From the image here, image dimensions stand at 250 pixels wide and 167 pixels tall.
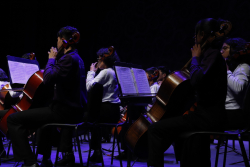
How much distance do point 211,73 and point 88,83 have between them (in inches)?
88.4

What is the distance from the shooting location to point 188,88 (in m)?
2.10

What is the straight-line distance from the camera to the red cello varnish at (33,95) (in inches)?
99.5

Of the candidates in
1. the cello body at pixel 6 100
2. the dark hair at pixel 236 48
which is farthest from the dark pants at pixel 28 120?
the dark hair at pixel 236 48

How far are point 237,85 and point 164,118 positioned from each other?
3.43 feet

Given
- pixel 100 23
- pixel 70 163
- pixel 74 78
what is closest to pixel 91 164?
pixel 70 163

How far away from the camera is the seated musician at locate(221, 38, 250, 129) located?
2689 mm

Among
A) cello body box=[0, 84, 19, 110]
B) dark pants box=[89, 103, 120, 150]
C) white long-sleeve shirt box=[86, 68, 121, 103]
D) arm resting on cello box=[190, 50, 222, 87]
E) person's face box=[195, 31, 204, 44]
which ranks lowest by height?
dark pants box=[89, 103, 120, 150]

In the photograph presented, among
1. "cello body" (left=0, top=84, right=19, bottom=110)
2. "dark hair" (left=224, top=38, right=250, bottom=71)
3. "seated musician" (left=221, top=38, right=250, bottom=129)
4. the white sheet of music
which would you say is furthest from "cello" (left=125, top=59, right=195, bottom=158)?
"cello body" (left=0, top=84, right=19, bottom=110)

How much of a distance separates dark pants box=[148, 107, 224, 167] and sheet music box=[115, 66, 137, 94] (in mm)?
958

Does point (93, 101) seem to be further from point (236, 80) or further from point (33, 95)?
point (236, 80)

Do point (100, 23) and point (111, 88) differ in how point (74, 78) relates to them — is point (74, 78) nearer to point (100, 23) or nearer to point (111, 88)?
point (111, 88)

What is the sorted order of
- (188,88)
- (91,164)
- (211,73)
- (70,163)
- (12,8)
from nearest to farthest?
1. (211,73)
2. (188,88)
3. (70,163)
4. (91,164)
5. (12,8)

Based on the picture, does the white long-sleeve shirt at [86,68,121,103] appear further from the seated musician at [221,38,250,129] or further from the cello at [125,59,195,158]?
the seated musician at [221,38,250,129]

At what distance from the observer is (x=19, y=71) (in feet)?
10.1
